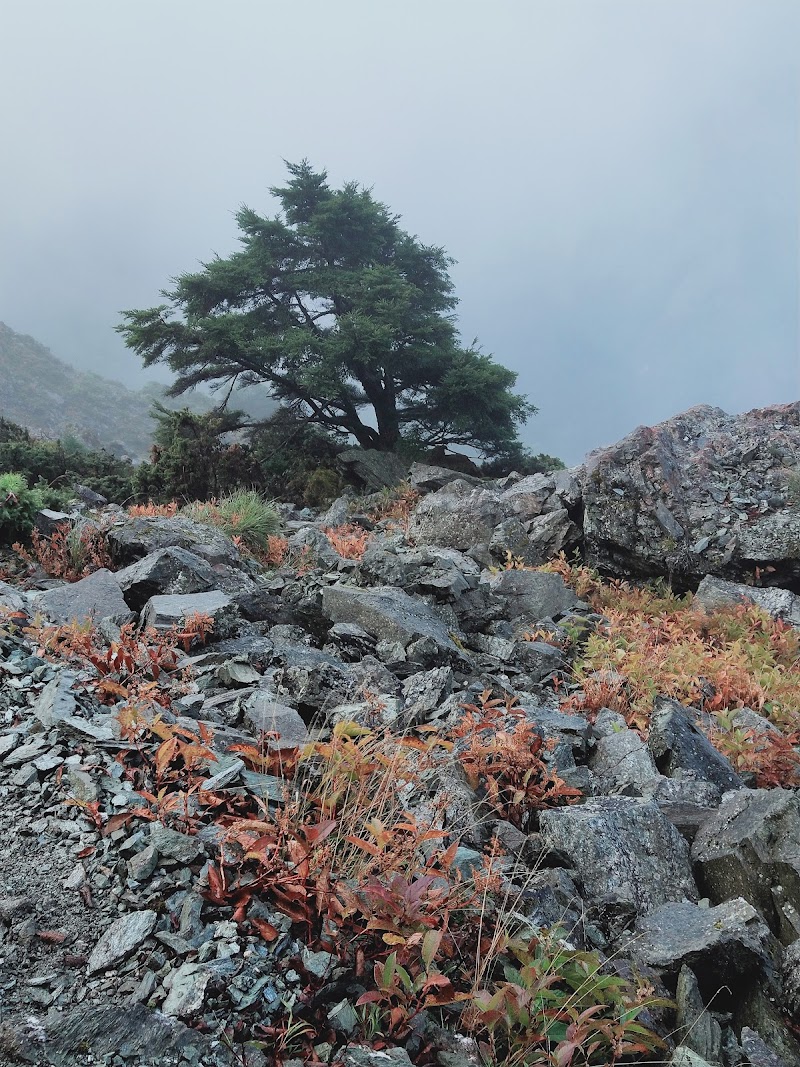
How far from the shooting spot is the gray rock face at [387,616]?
6027mm

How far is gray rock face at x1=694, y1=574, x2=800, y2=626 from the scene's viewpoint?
839 cm

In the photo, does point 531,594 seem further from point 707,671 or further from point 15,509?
point 15,509

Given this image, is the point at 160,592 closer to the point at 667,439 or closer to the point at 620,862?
the point at 620,862

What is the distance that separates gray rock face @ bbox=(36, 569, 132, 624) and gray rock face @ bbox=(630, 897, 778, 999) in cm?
444

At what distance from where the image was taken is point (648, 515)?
31.4 feet

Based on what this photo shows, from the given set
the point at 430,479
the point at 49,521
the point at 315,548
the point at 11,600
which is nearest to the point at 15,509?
the point at 49,521

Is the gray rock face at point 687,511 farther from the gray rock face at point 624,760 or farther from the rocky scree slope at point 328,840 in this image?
the gray rock face at point 624,760

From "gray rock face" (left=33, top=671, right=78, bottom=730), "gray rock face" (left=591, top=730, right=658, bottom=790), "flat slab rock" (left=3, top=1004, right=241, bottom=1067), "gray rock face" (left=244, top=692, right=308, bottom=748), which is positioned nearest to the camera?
"flat slab rock" (left=3, top=1004, right=241, bottom=1067)

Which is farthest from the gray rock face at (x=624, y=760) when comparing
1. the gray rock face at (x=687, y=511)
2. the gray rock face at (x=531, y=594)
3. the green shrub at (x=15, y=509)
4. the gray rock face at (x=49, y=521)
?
the green shrub at (x=15, y=509)

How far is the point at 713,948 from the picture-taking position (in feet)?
8.99

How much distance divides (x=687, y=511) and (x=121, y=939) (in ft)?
30.5

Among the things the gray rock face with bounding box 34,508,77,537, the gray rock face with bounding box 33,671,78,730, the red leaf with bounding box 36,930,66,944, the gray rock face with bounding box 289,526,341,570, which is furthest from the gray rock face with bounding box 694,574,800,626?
the gray rock face with bounding box 34,508,77,537

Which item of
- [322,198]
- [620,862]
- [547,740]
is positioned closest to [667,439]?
[547,740]

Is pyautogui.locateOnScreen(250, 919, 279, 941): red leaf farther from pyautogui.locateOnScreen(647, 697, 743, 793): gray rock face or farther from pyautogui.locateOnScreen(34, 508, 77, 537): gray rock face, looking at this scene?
pyautogui.locateOnScreen(34, 508, 77, 537): gray rock face
